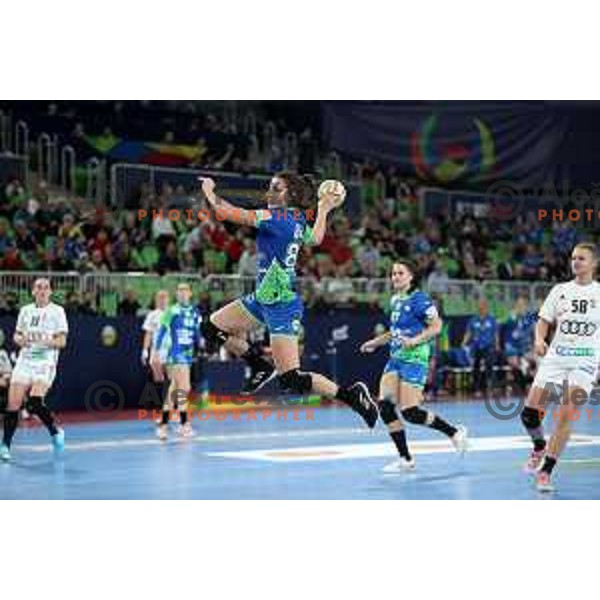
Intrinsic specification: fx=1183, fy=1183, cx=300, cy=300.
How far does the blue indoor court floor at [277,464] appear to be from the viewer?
412 inches

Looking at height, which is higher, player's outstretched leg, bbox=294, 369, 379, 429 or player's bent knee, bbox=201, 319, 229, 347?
player's bent knee, bbox=201, 319, 229, 347

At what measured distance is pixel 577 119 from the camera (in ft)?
97.1

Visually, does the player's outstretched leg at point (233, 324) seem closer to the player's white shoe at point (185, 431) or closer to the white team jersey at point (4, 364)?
the player's white shoe at point (185, 431)

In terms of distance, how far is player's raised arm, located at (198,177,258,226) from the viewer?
8.60 m

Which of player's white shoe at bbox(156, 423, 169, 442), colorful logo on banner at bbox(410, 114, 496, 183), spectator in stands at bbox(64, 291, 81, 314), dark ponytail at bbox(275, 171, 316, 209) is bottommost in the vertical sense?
player's white shoe at bbox(156, 423, 169, 442)

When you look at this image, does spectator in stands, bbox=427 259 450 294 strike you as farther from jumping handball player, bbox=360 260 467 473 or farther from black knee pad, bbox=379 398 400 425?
black knee pad, bbox=379 398 400 425

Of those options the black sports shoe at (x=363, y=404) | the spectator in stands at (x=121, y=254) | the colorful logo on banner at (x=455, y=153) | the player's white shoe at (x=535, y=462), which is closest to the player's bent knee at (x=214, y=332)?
the black sports shoe at (x=363, y=404)

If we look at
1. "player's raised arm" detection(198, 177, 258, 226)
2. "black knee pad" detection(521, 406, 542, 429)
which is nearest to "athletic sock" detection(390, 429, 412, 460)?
"black knee pad" detection(521, 406, 542, 429)

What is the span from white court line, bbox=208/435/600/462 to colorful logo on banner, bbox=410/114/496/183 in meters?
13.4

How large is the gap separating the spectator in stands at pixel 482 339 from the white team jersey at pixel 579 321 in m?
13.3

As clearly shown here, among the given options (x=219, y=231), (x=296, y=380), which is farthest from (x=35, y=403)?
(x=219, y=231)

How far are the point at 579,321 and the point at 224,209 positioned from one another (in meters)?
3.20
